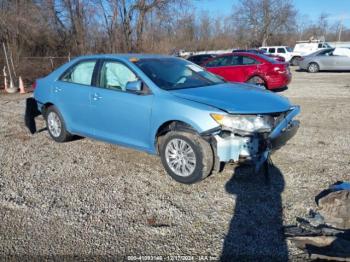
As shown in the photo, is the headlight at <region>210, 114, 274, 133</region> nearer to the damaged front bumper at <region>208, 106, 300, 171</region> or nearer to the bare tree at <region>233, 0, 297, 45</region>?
the damaged front bumper at <region>208, 106, 300, 171</region>

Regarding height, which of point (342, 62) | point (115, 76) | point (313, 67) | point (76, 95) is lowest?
point (76, 95)

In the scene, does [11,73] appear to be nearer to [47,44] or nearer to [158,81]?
[47,44]

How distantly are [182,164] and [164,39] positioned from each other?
28143 mm

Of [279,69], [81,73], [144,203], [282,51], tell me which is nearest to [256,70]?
[279,69]

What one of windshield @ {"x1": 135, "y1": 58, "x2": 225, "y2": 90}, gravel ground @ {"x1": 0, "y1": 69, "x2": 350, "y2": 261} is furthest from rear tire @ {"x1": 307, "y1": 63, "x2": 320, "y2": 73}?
windshield @ {"x1": 135, "y1": 58, "x2": 225, "y2": 90}

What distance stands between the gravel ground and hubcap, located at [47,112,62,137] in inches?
11.2

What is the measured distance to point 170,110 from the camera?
13.0ft

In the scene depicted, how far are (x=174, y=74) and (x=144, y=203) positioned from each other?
6.44 feet

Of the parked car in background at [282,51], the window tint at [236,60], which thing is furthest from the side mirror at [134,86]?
the parked car in background at [282,51]

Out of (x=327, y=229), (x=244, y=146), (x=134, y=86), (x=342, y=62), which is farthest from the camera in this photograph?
(x=342, y=62)

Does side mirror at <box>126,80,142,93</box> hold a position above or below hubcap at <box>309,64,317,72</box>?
above

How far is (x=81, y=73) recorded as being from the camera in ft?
17.1

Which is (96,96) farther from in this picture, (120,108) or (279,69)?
(279,69)

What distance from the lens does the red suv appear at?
419 inches
